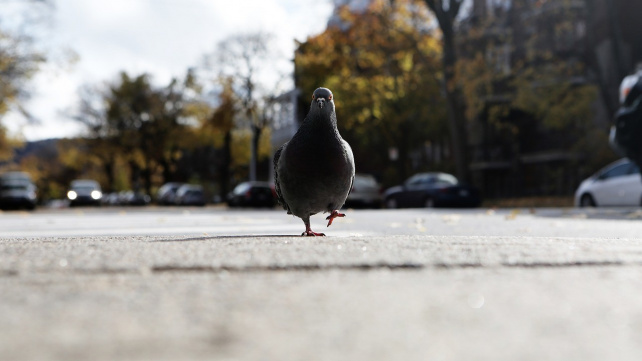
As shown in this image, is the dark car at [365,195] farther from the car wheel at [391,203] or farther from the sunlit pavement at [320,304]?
the sunlit pavement at [320,304]

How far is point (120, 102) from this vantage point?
6003cm

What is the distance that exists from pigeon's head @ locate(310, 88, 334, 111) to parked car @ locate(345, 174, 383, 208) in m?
21.4

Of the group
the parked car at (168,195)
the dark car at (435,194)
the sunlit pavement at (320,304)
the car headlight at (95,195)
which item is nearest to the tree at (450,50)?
the dark car at (435,194)

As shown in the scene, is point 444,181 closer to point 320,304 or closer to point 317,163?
point 317,163

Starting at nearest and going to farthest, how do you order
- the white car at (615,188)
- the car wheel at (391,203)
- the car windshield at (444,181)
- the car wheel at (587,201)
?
the white car at (615,188) < the car wheel at (587,201) < the car windshield at (444,181) < the car wheel at (391,203)

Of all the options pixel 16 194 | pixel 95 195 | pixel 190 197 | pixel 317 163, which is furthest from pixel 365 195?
pixel 190 197

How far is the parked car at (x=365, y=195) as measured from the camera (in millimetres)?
28297

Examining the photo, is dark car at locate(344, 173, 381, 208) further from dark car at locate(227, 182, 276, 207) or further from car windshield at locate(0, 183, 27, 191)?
car windshield at locate(0, 183, 27, 191)

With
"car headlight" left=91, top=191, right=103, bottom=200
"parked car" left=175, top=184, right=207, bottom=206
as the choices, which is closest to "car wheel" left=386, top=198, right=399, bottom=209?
"car headlight" left=91, top=191, right=103, bottom=200

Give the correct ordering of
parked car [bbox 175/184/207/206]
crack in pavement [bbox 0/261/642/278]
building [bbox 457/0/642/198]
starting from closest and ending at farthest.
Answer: crack in pavement [bbox 0/261/642/278] < building [bbox 457/0/642/198] < parked car [bbox 175/184/207/206]

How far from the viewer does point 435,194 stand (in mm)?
25531

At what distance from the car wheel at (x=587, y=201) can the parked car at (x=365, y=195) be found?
8768mm

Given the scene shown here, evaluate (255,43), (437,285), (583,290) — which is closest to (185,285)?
(437,285)

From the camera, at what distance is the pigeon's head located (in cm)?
648
